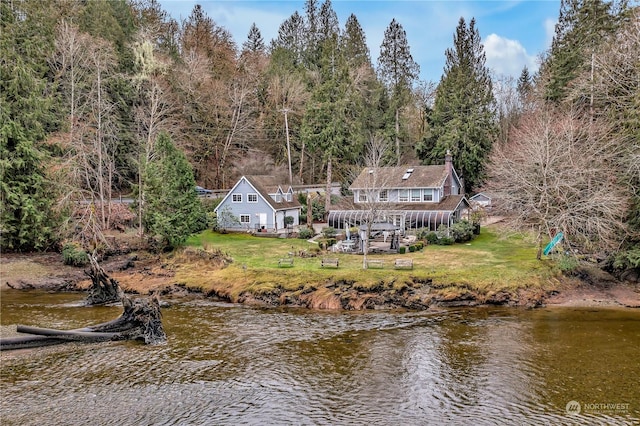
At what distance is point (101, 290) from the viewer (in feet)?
89.4

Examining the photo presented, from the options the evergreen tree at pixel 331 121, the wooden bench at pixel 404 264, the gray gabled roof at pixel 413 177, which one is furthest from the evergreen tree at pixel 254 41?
the wooden bench at pixel 404 264

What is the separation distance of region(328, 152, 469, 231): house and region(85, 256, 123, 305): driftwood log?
69.1 ft

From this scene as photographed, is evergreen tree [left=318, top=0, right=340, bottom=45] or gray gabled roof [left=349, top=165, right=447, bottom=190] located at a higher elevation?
evergreen tree [left=318, top=0, right=340, bottom=45]

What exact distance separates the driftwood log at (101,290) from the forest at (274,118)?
349 inches

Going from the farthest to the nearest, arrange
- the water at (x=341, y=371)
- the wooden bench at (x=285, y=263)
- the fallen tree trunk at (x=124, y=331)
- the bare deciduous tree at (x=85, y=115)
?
the bare deciduous tree at (x=85, y=115), the wooden bench at (x=285, y=263), the fallen tree trunk at (x=124, y=331), the water at (x=341, y=371)

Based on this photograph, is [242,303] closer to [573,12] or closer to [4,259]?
[4,259]

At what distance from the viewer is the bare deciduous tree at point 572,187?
28.1 metres

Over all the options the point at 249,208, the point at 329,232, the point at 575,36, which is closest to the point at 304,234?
the point at 329,232

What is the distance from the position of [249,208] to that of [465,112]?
1256 inches

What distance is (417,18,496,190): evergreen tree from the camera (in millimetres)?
57750

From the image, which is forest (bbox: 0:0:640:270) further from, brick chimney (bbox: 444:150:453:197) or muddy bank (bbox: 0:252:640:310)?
brick chimney (bbox: 444:150:453:197)

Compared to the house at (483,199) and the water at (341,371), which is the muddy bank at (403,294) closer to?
the water at (341,371)

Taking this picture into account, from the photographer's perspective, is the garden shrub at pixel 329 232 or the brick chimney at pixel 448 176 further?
the brick chimney at pixel 448 176

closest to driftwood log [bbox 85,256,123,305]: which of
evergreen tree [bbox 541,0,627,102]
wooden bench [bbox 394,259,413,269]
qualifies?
wooden bench [bbox 394,259,413,269]
